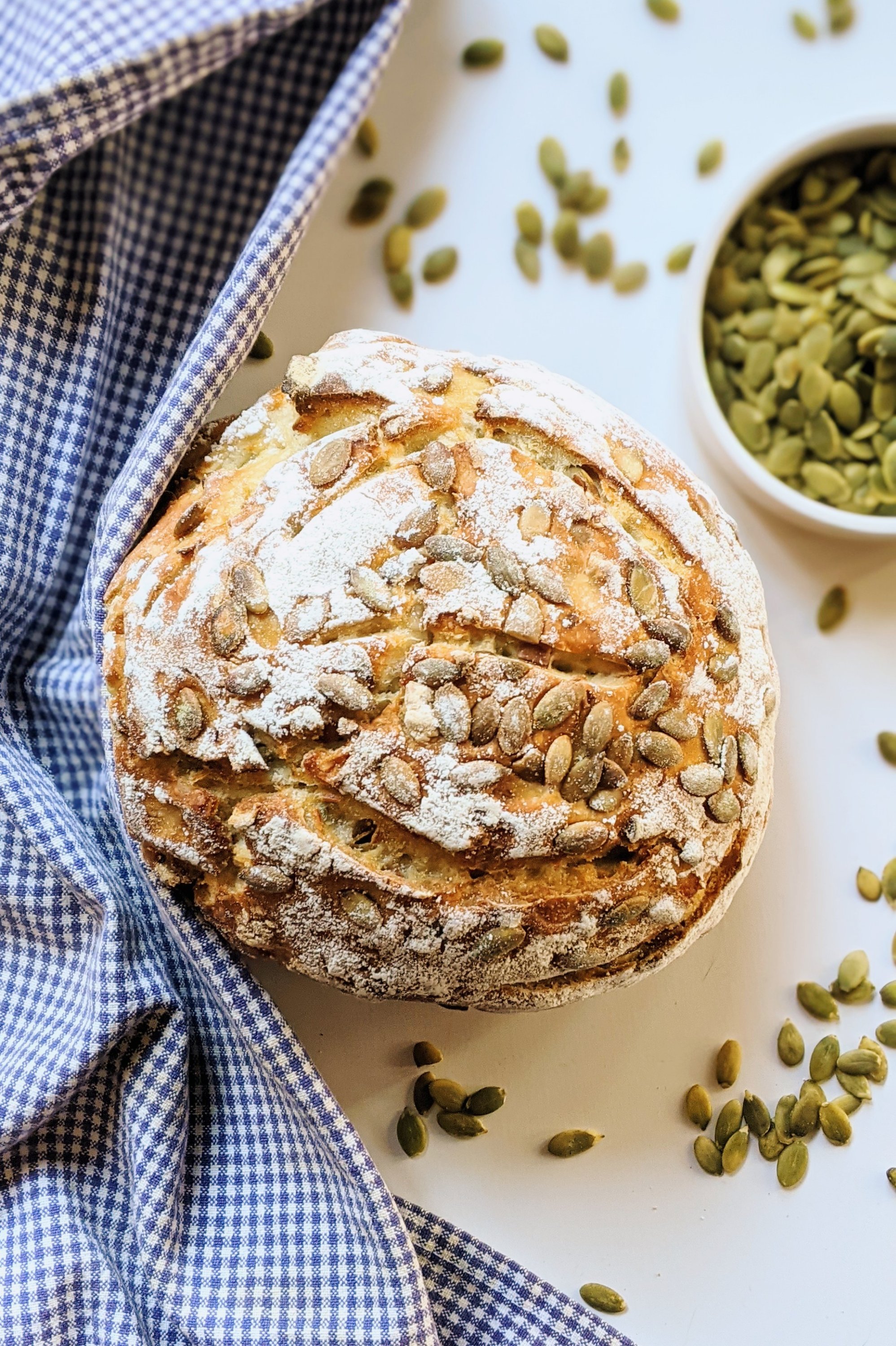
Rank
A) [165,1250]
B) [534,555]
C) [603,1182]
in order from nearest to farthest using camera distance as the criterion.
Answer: [534,555]
[165,1250]
[603,1182]

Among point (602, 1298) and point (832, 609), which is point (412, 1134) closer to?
point (602, 1298)

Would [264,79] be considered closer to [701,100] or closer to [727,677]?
[701,100]

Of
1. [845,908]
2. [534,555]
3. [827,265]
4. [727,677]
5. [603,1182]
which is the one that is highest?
[827,265]

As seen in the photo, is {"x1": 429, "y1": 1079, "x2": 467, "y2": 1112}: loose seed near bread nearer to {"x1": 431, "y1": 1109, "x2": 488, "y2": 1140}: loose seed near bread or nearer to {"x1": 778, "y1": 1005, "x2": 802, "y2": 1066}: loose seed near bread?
{"x1": 431, "y1": 1109, "x2": 488, "y2": 1140}: loose seed near bread

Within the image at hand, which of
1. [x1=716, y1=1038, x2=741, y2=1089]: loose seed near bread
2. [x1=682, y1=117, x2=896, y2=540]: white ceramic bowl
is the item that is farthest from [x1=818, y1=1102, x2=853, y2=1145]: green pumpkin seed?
[x1=682, y1=117, x2=896, y2=540]: white ceramic bowl

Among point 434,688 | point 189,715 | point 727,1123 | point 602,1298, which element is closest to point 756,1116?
point 727,1123

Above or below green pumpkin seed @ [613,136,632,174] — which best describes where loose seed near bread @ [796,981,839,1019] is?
below

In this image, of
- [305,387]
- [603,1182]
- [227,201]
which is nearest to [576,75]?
[227,201]
